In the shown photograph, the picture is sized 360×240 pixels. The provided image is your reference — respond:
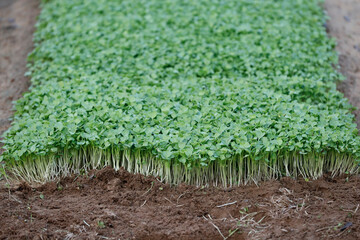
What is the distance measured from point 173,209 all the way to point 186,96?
1.36m

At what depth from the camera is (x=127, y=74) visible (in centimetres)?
525

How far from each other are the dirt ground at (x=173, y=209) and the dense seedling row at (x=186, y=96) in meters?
0.17

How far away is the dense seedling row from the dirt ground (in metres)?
0.17

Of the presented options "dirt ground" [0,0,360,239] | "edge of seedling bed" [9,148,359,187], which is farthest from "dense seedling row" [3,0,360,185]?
"dirt ground" [0,0,360,239]

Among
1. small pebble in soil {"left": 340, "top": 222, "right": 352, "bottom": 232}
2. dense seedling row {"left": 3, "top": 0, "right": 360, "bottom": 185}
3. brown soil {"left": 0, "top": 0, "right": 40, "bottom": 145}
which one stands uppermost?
dense seedling row {"left": 3, "top": 0, "right": 360, "bottom": 185}

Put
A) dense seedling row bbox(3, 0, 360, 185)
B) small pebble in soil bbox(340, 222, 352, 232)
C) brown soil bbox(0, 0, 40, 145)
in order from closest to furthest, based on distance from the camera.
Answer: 1. small pebble in soil bbox(340, 222, 352, 232)
2. dense seedling row bbox(3, 0, 360, 185)
3. brown soil bbox(0, 0, 40, 145)

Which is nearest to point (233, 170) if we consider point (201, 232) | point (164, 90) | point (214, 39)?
point (201, 232)

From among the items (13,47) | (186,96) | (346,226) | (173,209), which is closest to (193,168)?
(173,209)

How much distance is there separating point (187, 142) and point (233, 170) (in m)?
0.48

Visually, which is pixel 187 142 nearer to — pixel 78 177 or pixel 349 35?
pixel 78 177

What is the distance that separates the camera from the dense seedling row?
13.5 ft

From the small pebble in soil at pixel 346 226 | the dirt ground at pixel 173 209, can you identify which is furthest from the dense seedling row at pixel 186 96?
the small pebble in soil at pixel 346 226

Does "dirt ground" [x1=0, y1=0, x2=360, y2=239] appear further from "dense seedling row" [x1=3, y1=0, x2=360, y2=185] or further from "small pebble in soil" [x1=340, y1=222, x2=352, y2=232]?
"dense seedling row" [x1=3, y1=0, x2=360, y2=185]

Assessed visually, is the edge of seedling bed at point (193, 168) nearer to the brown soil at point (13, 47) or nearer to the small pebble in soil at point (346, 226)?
the small pebble in soil at point (346, 226)
